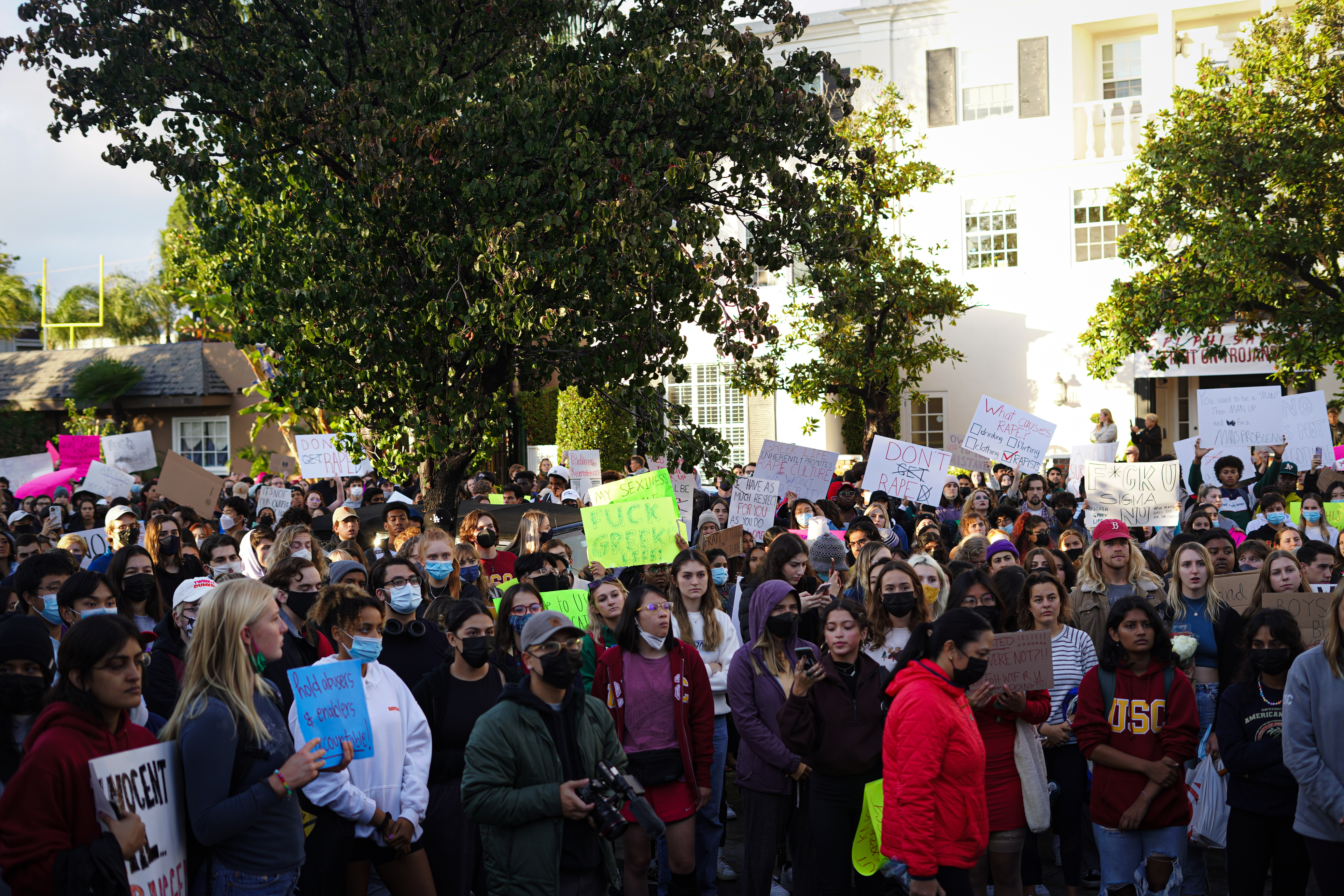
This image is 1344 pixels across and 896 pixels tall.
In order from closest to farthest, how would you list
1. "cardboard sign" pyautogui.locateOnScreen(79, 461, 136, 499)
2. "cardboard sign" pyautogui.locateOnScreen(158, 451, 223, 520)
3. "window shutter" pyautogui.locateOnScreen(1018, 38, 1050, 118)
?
"cardboard sign" pyautogui.locateOnScreen(158, 451, 223, 520)
"cardboard sign" pyautogui.locateOnScreen(79, 461, 136, 499)
"window shutter" pyautogui.locateOnScreen(1018, 38, 1050, 118)

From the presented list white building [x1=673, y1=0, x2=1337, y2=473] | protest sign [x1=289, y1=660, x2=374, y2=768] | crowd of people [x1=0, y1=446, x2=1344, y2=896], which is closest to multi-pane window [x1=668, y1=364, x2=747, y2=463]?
white building [x1=673, y1=0, x2=1337, y2=473]

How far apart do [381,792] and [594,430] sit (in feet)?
70.6

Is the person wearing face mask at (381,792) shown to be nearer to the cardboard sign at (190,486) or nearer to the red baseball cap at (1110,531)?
the red baseball cap at (1110,531)

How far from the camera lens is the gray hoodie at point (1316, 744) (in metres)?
4.79

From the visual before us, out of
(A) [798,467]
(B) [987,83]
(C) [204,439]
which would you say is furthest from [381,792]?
(C) [204,439]

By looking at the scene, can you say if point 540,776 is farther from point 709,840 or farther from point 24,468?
point 24,468

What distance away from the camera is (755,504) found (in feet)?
37.9

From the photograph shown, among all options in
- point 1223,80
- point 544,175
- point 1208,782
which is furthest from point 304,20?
point 1223,80

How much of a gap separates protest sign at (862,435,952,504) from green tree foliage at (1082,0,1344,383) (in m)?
8.81

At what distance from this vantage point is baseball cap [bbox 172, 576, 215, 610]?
5.96 metres

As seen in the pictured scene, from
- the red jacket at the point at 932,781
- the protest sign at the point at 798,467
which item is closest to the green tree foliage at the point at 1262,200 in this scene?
the protest sign at the point at 798,467

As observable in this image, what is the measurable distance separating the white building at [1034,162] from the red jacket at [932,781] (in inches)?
818

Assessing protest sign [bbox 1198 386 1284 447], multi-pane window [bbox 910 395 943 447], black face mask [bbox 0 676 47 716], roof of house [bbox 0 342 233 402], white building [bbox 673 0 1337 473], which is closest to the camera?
black face mask [bbox 0 676 47 716]

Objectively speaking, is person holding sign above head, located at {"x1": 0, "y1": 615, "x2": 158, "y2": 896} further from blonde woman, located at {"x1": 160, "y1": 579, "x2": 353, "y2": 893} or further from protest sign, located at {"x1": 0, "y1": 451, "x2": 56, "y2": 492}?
protest sign, located at {"x1": 0, "y1": 451, "x2": 56, "y2": 492}
